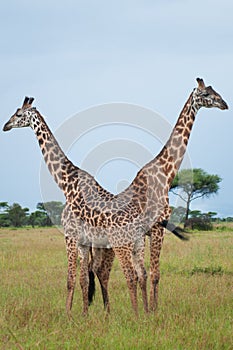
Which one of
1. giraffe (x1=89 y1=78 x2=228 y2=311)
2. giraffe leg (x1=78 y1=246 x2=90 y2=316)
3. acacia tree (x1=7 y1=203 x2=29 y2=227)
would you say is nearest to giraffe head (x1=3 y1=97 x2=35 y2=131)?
giraffe (x1=89 y1=78 x2=228 y2=311)

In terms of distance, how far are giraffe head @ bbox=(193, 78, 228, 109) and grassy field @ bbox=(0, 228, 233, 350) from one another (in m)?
2.45

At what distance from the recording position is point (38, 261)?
11414 millimetres

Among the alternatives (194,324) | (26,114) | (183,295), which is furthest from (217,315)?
(26,114)

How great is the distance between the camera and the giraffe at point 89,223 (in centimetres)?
622

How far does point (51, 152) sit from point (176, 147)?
162 cm

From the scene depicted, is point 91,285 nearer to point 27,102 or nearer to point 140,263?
point 140,263

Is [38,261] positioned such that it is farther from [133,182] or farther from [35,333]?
[35,333]

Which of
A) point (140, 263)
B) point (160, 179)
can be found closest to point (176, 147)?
point (160, 179)

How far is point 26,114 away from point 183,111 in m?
2.02

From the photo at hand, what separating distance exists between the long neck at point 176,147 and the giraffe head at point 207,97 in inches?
6.9

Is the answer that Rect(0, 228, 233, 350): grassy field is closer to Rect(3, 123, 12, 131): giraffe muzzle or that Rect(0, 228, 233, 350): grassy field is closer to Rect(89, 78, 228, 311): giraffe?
Rect(89, 78, 228, 311): giraffe

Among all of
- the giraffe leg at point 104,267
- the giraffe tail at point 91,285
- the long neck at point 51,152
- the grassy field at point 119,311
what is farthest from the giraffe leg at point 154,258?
the long neck at point 51,152

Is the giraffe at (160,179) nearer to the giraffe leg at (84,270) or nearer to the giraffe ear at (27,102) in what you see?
the giraffe leg at (84,270)

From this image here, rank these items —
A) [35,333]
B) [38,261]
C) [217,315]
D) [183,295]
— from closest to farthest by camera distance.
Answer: [35,333], [217,315], [183,295], [38,261]
